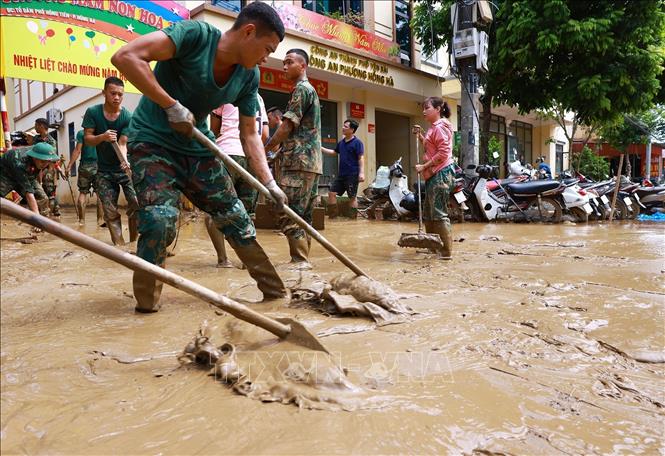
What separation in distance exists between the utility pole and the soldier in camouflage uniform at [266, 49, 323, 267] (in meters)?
6.06

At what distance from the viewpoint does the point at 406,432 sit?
1.34 meters

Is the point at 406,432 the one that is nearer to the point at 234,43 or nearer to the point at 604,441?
the point at 604,441

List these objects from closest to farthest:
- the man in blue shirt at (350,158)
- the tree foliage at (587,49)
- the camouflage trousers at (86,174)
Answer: the camouflage trousers at (86,174), the man in blue shirt at (350,158), the tree foliage at (587,49)

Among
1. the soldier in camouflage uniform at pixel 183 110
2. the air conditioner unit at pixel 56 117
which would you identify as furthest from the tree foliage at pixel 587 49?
the air conditioner unit at pixel 56 117

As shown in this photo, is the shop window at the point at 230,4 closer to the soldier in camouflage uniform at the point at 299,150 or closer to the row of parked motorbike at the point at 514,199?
the row of parked motorbike at the point at 514,199

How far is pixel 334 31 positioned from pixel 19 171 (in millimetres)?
8327

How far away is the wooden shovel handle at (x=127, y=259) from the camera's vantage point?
134 cm

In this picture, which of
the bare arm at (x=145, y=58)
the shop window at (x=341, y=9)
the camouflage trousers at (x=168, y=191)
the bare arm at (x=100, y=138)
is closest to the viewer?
the bare arm at (x=145, y=58)

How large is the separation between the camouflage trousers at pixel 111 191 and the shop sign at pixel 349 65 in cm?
678

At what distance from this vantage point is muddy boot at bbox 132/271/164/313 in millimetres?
2373

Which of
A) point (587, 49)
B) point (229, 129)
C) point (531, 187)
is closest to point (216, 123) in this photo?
point (229, 129)

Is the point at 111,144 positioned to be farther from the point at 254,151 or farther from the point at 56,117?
the point at 56,117

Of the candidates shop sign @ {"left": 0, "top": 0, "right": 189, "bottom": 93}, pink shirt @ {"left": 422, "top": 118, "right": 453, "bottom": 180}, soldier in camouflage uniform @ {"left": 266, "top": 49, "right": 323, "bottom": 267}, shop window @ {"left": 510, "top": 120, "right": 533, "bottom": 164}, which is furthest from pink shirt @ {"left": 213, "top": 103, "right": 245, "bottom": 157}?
shop window @ {"left": 510, "top": 120, "right": 533, "bottom": 164}

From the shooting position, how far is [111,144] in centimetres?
448
